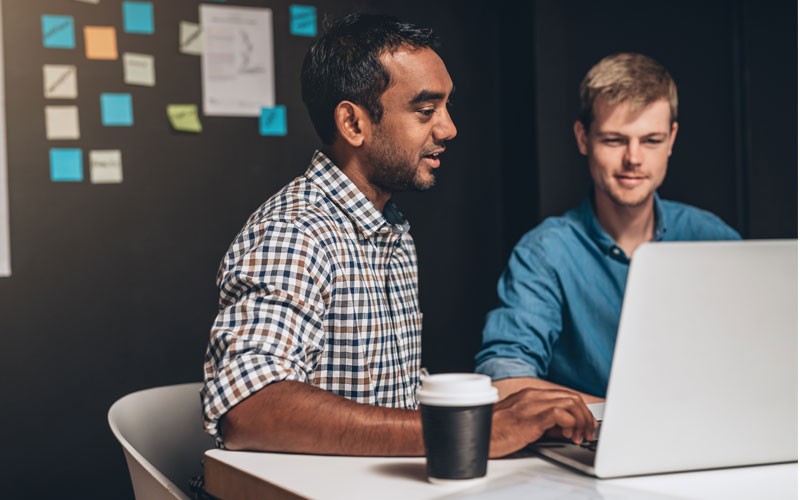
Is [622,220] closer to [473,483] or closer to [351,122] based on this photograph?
[351,122]

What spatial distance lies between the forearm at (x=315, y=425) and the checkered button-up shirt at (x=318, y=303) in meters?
0.02

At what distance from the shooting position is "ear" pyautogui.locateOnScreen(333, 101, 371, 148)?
1613 mm

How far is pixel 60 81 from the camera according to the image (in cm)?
269

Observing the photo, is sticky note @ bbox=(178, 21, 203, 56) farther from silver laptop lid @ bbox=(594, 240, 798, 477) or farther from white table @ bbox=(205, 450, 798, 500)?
silver laptop lid @ bbox=(594, 240, 798, 477)

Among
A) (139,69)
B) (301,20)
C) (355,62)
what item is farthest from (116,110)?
(355,62)

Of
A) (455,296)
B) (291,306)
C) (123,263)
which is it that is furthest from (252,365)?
(455,296)

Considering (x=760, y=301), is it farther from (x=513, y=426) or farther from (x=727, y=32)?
(x=727, y=32)

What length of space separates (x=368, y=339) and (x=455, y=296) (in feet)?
5.60

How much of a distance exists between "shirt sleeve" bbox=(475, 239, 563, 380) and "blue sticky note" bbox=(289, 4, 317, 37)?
1239mm

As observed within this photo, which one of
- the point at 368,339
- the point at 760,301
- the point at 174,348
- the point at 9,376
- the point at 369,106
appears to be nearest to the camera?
the point at 760,301

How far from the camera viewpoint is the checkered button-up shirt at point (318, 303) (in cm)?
121

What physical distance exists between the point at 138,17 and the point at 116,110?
281 mm

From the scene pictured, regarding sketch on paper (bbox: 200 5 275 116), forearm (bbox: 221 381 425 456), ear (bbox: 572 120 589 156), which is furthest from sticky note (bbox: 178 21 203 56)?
forearm (bbox: 221 381 425 456)

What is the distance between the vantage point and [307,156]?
9.68 feet
